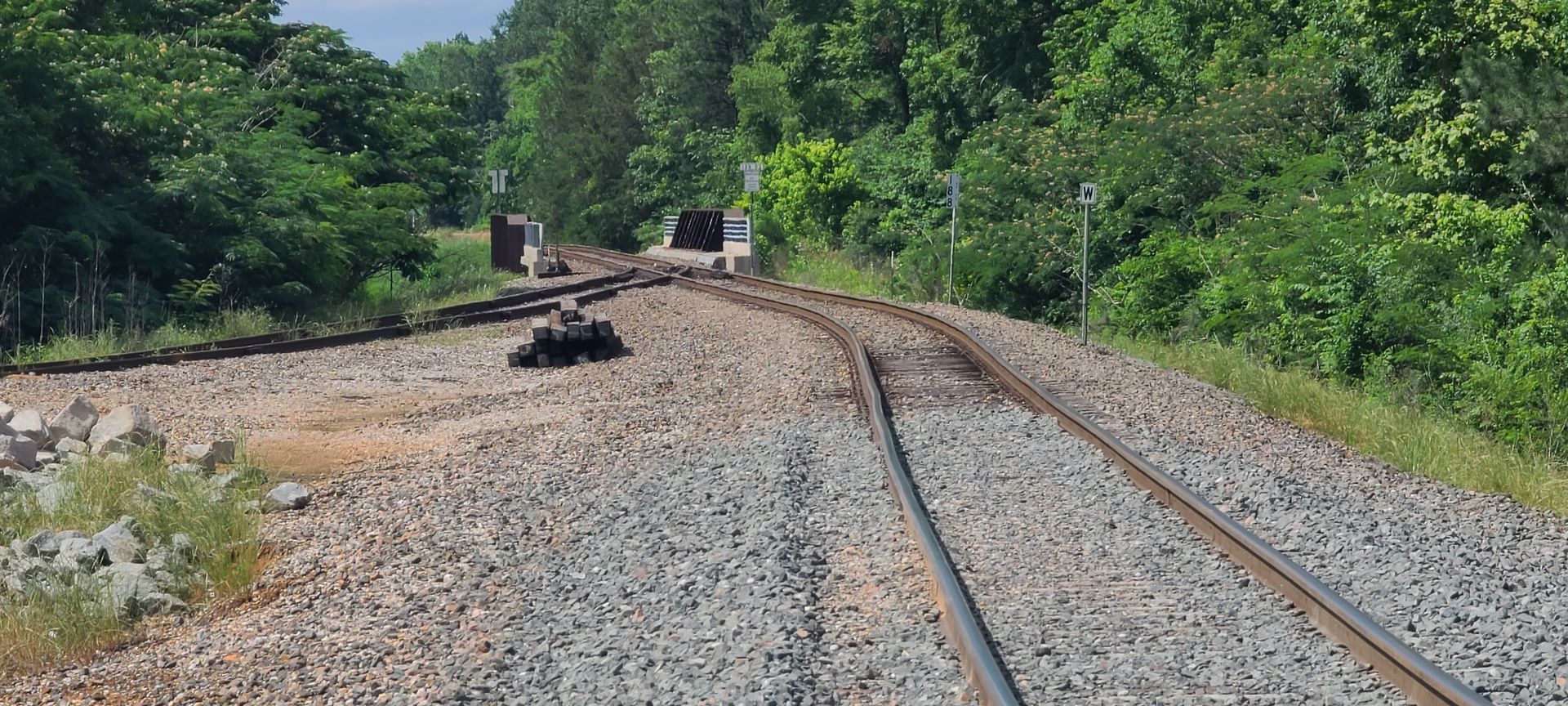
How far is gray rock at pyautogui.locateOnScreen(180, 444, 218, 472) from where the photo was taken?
1188 cm

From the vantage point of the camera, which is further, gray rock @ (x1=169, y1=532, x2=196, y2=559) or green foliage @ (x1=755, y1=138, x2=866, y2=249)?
green foliage @ (x1=755, y1=138, x2=866, y2=249)

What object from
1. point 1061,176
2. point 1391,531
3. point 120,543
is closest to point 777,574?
point 1391,531

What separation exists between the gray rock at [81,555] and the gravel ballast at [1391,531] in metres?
6.99

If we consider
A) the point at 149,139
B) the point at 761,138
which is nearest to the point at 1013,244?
the point at 149,139

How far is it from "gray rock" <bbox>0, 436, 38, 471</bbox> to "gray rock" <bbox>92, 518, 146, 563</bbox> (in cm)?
255

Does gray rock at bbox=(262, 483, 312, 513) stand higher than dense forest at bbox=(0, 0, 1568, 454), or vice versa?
dense forest at bbox=(0, 0, 1568, 454)

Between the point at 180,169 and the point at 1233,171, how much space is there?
57.6 feet

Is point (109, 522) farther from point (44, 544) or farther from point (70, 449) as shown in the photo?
point (70, 449)

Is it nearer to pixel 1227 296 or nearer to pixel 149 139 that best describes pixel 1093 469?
pixel 1227 296

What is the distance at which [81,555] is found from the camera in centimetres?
931

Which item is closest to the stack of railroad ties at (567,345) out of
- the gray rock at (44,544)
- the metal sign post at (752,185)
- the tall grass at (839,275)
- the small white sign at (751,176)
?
the gray rock at (44,544)

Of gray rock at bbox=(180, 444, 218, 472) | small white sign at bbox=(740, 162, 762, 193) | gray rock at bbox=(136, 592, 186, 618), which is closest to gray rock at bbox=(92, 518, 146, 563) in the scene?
gray rock at bbox=(136, 592, 186, 618)

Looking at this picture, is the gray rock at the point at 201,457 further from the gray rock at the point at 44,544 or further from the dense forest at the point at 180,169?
the dense forest at the point at 180,169

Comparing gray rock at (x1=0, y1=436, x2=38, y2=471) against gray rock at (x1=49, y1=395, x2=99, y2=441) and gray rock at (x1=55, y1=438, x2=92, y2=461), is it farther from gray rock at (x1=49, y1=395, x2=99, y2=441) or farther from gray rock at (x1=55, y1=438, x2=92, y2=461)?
gray rock at (x1=49, y1=395, x2=99, y2=441)
